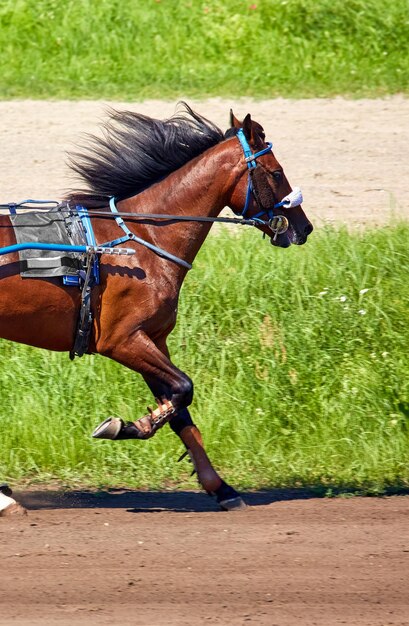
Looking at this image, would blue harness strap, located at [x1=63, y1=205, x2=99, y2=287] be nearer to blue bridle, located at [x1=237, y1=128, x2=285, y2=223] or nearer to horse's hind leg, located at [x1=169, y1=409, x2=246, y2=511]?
blue bridle, located at [x1=237, y1=128, x2=285, y2=223]

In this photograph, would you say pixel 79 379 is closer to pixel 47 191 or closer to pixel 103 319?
pixel 103 319

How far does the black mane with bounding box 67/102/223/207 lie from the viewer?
598cm

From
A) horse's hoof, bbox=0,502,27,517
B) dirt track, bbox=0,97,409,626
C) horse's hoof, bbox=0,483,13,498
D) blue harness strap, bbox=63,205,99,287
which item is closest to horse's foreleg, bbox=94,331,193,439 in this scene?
blue harness strap, bbox=63,205,99,287

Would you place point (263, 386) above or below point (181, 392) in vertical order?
below

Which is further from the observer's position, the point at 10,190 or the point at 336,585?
the point at 10,190

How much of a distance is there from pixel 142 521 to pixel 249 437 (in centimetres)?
138

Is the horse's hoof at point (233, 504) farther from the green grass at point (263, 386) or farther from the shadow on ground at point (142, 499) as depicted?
the green grass at point (263, 386)

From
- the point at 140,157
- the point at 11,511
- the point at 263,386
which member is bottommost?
the point at 11,511

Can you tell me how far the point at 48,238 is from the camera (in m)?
5.64

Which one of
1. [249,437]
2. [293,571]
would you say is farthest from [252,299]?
[293,571]

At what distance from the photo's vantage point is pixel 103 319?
5.69 m

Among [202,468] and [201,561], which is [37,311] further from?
[201,561]

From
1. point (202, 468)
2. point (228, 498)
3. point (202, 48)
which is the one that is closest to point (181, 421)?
point (202, 468)

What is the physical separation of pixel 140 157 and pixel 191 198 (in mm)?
372
